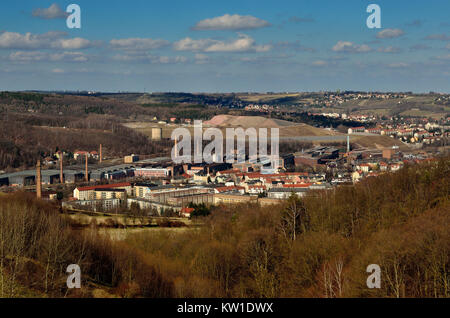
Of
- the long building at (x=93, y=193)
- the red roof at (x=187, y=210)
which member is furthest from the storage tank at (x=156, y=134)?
the red roof at (x=187, y=210)

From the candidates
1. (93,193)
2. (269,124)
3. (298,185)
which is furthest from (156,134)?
(298,185)

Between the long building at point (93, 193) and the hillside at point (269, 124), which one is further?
the hillside at point (269, 124)

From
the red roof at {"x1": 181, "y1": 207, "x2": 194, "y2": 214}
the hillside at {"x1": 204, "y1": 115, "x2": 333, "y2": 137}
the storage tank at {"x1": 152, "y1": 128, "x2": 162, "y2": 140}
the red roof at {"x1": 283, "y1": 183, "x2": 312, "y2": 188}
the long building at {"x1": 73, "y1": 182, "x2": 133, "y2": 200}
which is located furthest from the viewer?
the hillside at {"x1": 204, "y1": 115, "x2": 333, "y2": 137}

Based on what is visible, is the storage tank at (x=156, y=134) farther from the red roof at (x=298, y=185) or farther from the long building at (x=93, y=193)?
the red roof at (x=298, y=185)

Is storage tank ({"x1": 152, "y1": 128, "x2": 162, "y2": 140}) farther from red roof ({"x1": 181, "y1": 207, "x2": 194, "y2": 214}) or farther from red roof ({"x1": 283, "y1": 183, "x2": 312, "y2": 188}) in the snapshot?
red roof ({"x1": 181, "y1": 207, "x2": 194, "y2": 214})

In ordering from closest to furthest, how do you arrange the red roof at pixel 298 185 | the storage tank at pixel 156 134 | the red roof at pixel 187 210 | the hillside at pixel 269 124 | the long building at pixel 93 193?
1. the red roof at pixel 187 210
2. the long building at pixel 93 193
3. the red roof at pixel 298 185
4. the storage tank at pixel 156 134
5. the hillside at pixel 269 124

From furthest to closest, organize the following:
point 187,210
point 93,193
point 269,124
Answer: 1. point 269,124
2. point 93,193
3. point 187,210

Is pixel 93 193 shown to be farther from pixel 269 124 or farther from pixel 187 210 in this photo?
pixel 269 124

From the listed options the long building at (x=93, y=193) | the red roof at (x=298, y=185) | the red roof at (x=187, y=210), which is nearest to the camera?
the red roof at (x=187, y=210)

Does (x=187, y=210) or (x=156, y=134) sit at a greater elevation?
(x=156, y=134)

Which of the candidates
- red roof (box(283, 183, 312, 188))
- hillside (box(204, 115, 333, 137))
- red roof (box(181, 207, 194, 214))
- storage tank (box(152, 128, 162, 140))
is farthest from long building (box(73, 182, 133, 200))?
hillside (box(204, 115, 333, 137))
